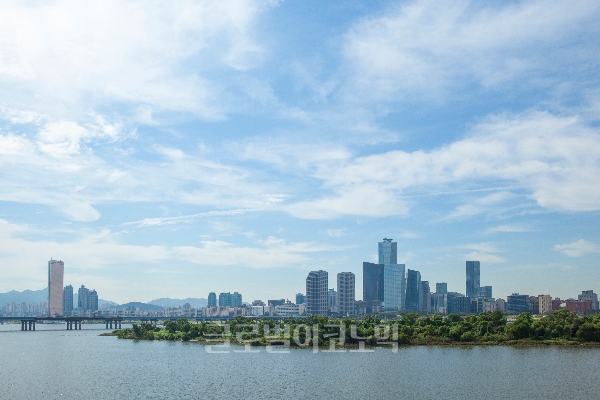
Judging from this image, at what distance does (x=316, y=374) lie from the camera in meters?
69.2

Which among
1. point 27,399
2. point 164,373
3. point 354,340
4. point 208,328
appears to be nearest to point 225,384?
point 164,373

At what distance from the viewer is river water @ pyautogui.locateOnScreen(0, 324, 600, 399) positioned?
57.5 metres

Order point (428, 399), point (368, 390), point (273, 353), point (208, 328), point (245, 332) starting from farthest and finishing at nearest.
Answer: point (208, 328), point (245, 332), point (273, 353), point (368, 390), point (428, 399)

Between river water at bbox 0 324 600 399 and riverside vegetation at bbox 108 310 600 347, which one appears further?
riverside vegetation at bbox 108 310 600 347

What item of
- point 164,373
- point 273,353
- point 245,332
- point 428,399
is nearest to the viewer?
point 428,399

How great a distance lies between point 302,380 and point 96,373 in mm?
28231

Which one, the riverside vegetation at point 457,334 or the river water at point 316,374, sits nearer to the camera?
the river water at point 316,374

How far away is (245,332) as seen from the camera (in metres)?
Result: 124

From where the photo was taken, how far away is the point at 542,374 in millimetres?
66062

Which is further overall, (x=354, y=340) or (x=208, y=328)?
(x=208, y=328)

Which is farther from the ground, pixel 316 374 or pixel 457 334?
pixel 316 374

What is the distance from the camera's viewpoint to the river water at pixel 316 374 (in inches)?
2263

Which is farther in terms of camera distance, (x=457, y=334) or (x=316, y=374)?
(x=457, y=334)

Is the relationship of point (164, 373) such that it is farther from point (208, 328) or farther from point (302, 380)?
point (208, 328)
